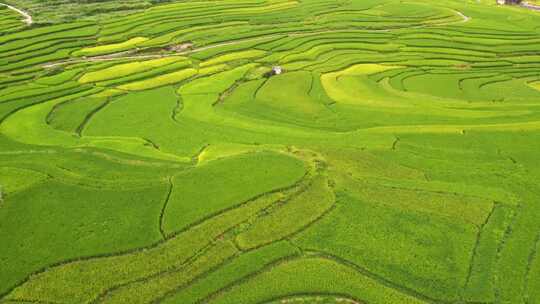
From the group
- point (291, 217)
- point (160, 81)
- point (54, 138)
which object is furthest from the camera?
point (160, 81)

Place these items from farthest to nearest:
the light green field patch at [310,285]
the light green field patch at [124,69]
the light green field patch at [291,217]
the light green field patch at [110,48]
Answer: the light green field patch at [110,48] < the light green field patch at [124,69] < the light green field patch at [291,217] < the light green field patch at [310,285]

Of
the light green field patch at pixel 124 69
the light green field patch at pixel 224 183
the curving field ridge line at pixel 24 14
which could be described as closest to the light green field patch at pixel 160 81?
the light green field patch at pixel 124 69

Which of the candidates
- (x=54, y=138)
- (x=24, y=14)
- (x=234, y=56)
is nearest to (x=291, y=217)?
(x=54, y=138)

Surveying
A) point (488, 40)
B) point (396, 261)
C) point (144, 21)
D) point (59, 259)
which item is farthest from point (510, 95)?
point (144, 21)

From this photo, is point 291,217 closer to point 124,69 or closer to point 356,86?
point 356,86

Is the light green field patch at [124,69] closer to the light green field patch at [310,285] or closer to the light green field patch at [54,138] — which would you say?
the light green field patch at [54,138]

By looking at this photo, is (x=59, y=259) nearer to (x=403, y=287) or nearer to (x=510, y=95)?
(x=403, y=287)

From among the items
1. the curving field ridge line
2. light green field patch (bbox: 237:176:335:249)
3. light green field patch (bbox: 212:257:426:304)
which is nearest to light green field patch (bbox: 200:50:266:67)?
light green field patch (bbox: 237:176:335:249)
